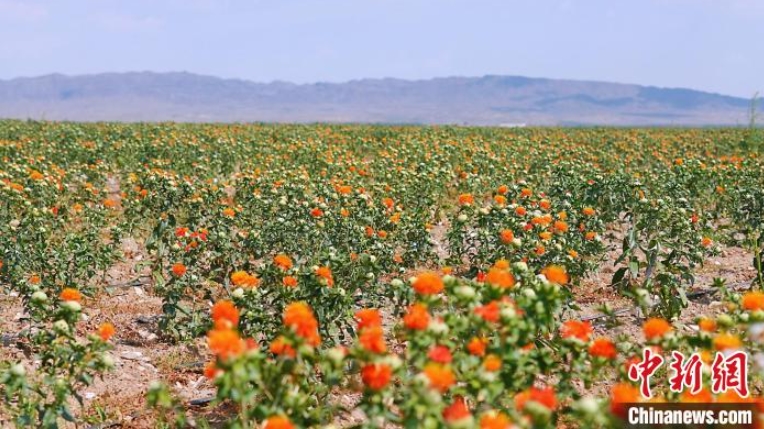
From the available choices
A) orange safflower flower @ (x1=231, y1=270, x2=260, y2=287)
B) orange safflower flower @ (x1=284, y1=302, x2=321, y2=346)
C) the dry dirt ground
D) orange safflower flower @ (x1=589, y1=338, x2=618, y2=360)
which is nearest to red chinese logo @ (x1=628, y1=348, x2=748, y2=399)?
orange safflower flower @ (x1=589, y1=338, x2=618, y2=360)

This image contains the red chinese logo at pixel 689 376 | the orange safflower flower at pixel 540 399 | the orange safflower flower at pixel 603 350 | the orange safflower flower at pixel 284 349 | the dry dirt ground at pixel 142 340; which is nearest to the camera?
the orange safflower flower at pixel 540 399

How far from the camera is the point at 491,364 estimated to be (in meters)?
2.76

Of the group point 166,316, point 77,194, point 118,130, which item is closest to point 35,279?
point 166,316

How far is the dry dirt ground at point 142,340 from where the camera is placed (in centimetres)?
510

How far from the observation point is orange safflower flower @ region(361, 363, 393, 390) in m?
2.57

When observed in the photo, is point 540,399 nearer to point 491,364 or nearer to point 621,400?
point 491,364

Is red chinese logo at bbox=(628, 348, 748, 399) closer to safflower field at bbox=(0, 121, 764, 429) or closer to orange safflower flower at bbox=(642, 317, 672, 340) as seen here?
safflower field at bbox=(0, 121, 764, 429)

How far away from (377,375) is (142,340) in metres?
4.40

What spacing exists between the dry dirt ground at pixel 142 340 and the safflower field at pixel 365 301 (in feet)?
0.08

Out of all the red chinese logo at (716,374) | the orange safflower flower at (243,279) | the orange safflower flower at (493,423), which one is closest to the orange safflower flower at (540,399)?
the orange safflower flower at (493,423)

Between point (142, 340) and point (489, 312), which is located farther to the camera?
point (142, 340)

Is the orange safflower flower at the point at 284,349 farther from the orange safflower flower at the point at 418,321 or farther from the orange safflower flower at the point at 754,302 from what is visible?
the orange safflower flower at the point at 754,302

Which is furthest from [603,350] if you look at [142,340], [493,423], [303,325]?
[142,340]

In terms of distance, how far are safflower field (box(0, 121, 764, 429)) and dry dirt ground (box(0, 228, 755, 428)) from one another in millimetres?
25
